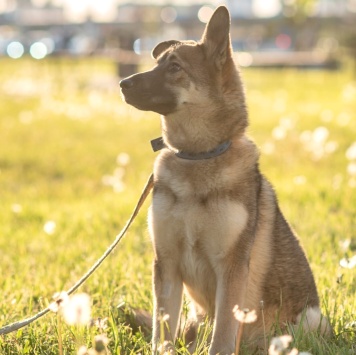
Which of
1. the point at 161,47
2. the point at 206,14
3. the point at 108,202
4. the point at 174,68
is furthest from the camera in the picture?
the point at 206,14

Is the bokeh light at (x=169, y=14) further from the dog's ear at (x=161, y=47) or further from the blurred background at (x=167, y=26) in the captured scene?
the dog's ear at (x=161, y=47)

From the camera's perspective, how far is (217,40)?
3.91 m

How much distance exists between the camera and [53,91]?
19.4 m

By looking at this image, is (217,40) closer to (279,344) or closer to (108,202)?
(279,344)

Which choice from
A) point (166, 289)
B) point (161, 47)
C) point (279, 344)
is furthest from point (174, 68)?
point (279, 344)

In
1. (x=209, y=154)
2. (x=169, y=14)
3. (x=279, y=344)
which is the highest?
(x=169, y=14)

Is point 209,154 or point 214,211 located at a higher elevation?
point 209,154

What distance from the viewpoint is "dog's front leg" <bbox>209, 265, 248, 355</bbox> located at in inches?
137

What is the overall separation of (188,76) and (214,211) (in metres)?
0.78

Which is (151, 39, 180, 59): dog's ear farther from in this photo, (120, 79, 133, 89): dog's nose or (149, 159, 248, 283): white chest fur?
(149, 159, 248, 283): white chest fur

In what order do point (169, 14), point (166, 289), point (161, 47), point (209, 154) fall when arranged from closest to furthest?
point (166, 289), point (209, 154), point (161, 47), point (169, 14)

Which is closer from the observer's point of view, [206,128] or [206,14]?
[206,128]

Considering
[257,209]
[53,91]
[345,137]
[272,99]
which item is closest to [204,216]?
[257,209]

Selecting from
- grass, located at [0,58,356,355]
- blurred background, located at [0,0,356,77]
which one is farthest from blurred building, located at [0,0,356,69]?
grass, located at [0,58,356,355]
